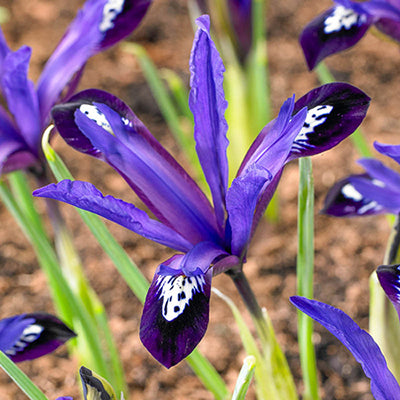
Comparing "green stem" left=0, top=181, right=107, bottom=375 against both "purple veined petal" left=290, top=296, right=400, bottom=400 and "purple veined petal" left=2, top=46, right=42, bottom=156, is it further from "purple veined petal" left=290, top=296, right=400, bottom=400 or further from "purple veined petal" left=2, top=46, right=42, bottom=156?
"purple veined petal" left=290, top=296, right=400, bottom=400

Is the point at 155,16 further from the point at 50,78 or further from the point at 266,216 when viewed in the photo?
the point at 50,78

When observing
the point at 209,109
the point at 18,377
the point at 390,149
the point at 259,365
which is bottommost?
the point at 259,365

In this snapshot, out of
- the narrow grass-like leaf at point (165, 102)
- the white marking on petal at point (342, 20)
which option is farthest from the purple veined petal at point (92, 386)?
the narrow grass-like leaf at point (165, 102)

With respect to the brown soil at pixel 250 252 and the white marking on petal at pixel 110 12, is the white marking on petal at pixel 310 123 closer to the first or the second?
the white marking on petal at pixel 110 12

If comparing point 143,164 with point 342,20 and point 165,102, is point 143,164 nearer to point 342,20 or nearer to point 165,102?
point 342,20

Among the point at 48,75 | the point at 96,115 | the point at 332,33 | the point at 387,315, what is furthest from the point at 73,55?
the point at 387,315
